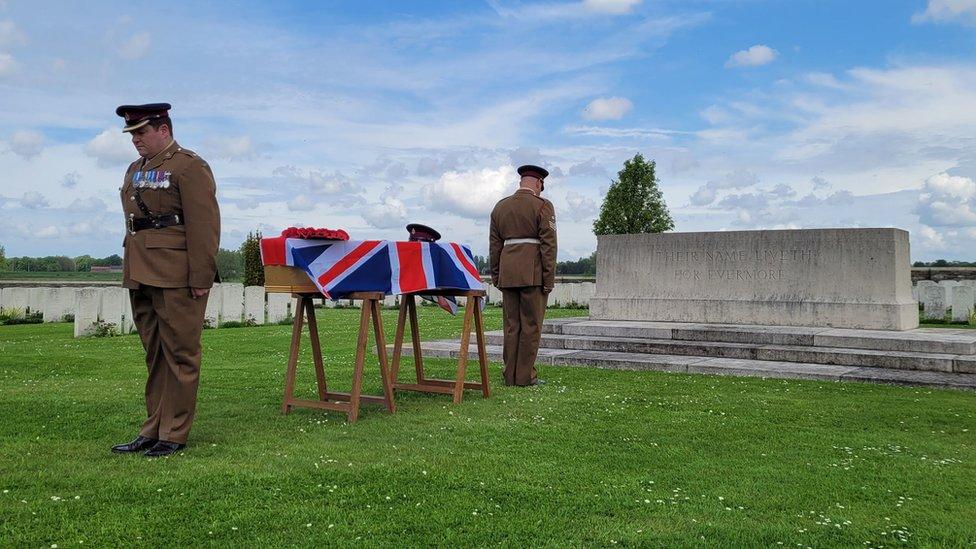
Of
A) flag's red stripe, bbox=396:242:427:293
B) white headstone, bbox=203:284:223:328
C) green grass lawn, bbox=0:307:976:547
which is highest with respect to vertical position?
flag's red stripe, bbox=396:242:427:293

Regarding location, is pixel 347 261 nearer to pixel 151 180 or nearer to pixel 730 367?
pixel 151 180

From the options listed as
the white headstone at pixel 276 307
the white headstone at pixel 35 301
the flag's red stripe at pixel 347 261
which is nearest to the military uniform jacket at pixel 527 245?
the flag's red stripe at pixel 347 261

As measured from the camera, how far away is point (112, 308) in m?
15.5

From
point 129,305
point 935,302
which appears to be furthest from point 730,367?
point 129,305

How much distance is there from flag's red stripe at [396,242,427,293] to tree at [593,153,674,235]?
123 ft

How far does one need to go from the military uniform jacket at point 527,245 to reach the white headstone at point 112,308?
970cm

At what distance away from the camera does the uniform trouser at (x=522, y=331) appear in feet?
28.5

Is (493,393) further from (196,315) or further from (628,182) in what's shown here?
(628,182)

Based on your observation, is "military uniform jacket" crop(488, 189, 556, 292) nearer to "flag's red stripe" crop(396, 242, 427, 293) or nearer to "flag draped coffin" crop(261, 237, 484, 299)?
"flag draped coffin" crop(261, 237, 484, 299)

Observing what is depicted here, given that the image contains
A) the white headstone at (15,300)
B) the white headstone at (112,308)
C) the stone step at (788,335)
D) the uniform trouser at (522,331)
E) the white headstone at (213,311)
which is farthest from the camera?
the white headstone at (15,300)

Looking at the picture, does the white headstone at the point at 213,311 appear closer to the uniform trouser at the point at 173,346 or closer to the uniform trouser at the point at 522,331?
the uniform trouser at the point at 522,331

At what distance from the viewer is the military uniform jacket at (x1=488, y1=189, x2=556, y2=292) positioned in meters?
8.56

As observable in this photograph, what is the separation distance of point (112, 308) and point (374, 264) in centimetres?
1071

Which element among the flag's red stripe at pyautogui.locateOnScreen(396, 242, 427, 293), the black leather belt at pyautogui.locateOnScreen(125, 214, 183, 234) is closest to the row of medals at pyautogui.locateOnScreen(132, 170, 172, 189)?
the black leather belt at pyautogui.locateOnScreen(125, 214, 183, 234)
